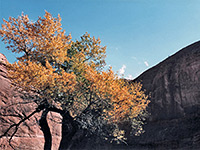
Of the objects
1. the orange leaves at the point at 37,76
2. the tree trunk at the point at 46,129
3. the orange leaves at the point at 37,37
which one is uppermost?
the orange leaves at the point at 37,37

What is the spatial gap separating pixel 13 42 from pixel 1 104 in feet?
33.6

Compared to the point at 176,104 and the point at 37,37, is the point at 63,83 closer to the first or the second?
the point at 37,37

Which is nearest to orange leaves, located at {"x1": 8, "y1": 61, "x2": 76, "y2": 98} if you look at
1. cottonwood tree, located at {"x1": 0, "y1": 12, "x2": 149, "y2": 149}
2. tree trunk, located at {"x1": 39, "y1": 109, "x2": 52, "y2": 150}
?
cottonwood tree, located at {"x1": 0, "y1": 12, "x2": 149, "y2": 149}

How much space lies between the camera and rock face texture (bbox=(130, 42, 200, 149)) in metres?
24.2

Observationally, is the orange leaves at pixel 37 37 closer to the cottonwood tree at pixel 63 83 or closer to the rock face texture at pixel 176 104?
the cottonwood tree at pixel 63 83

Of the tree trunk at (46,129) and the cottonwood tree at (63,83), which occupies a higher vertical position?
the cottonwood tree at (63,83)

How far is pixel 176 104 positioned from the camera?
2830 cm

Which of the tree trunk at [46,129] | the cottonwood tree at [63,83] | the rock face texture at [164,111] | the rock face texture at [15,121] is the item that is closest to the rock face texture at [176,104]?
the rock face texture at [164,111]

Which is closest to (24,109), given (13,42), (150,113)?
(13,42)

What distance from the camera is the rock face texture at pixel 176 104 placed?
79.4 ft

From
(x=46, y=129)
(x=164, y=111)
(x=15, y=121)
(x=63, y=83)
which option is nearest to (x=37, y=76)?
(x=63, y=83)

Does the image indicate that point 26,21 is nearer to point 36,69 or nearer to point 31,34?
point 31,34

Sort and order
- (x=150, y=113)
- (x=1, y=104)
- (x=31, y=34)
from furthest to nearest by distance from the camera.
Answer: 1. (x=150, y=113)
2. (x=1, y=104)
3. (x=31, y=34)

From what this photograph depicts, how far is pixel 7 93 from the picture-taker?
21453mm
